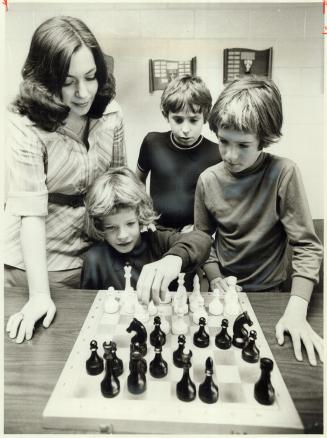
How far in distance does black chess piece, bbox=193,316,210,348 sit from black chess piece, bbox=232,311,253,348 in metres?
0.08

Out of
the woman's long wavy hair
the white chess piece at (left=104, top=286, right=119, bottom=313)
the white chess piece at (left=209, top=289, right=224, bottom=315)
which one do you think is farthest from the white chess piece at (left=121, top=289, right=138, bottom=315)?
the woman's long wavy hair

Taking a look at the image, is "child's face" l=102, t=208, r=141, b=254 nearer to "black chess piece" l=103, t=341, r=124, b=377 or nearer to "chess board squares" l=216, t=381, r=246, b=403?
"black chess piece" l=103, t=341, r=124, b=377

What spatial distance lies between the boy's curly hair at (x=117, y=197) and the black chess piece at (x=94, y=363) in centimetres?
50

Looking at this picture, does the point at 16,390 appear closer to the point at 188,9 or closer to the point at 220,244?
the point at 220,244

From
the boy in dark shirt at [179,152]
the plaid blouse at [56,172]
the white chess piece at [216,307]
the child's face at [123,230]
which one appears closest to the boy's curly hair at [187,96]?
the boy in dark shirt at [179,152]

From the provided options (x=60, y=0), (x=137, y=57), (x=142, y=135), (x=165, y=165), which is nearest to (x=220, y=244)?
(x=165, y=165)

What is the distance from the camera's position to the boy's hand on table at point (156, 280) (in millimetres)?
1123

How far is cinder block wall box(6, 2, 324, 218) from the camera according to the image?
47.6 inches

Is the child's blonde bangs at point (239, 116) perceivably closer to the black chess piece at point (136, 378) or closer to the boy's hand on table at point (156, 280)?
the boy's hand on table at point (156, 280)

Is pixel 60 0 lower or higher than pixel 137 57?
higher

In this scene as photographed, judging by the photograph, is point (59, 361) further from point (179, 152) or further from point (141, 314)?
point (179, 152)

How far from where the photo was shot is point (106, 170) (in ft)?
4.43

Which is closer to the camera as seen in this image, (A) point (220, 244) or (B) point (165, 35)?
(B) point (165, 35)

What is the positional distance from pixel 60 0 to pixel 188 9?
1.35 feet
